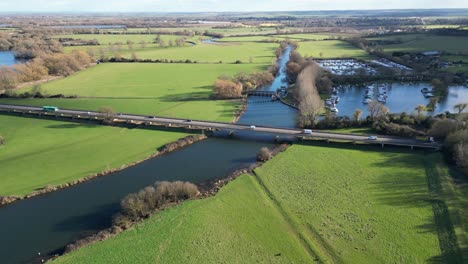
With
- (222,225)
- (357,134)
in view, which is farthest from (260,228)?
(357,134)

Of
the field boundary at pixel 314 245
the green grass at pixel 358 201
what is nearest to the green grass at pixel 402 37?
the green grass at pixel 358 201

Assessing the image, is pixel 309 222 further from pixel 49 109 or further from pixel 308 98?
pixel 49 109

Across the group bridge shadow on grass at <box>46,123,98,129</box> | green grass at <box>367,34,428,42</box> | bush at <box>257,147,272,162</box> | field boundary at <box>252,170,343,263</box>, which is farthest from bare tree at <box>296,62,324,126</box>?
green grass at <box>367,34,428,42</box>

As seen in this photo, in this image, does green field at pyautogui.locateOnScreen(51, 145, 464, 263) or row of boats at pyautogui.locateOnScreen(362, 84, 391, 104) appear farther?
row of boats at pyautogui.locateOnScreen(362, 84, 391, 104)

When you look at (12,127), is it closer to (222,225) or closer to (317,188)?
(222,225)

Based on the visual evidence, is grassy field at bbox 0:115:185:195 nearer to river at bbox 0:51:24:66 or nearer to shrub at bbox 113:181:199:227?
shrub at bbox 113:181:199:227
